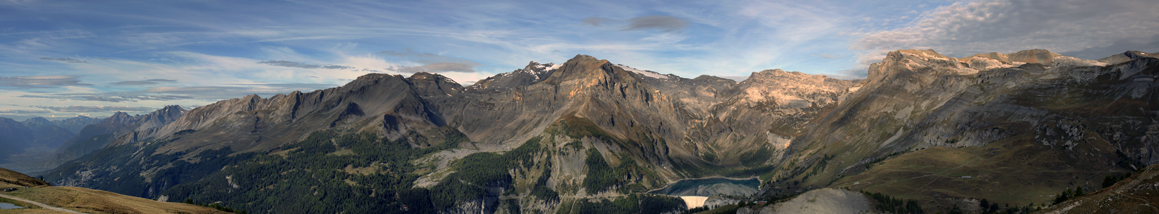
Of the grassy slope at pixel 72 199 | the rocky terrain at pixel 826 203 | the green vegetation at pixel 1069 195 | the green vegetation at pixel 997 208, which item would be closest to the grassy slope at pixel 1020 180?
the green vegetation at pixel 997 208

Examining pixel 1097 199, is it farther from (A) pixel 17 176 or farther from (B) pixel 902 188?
(A) pixel 17 176

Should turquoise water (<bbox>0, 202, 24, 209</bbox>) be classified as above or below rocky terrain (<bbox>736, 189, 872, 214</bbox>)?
above

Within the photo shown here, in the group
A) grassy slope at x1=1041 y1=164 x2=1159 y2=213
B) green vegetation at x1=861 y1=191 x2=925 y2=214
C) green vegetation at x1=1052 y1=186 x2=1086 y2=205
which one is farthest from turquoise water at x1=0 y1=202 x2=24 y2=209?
green vegetation at x1=861 y1=191 x2=925 y2=214

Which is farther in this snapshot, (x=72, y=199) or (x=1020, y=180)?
(x=1020, y=180)

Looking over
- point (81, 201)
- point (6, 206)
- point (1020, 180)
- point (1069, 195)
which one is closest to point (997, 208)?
point (1020, 180)

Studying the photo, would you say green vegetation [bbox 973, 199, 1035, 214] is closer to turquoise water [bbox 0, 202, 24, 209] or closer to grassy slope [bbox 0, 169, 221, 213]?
grassy slope [bbox 0, 169, 221, 213]

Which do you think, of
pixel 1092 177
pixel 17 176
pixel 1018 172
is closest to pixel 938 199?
pixel 1018 172

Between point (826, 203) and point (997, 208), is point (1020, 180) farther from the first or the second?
point (826, 203)

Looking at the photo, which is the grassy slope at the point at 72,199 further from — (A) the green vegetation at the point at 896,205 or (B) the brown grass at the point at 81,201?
(A) the green vegetation at the point at 896,205
